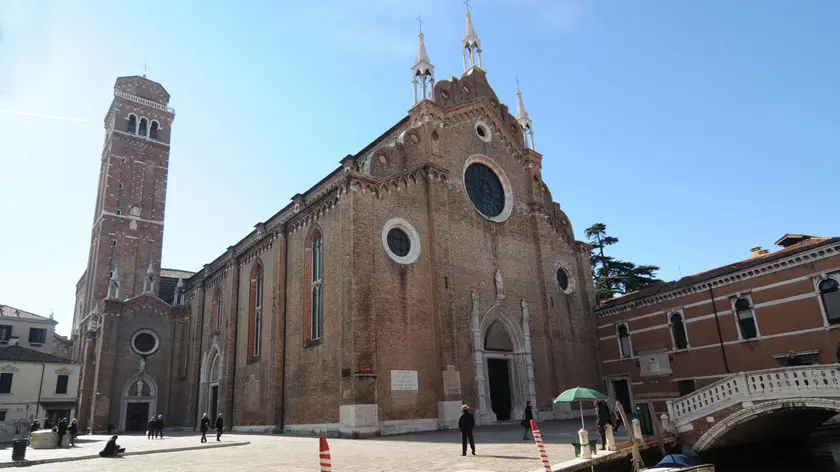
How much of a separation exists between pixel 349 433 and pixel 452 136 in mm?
14535

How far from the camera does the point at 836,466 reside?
46.3 ft

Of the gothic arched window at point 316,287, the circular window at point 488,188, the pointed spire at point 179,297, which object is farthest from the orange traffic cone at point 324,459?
the pointed spire at point 179,297

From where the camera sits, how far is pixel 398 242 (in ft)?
74.0

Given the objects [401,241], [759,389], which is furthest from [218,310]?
[759,389]

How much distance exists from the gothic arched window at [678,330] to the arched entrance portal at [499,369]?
24.7 feet

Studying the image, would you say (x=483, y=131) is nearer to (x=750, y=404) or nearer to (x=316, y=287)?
(x=316, y=287)

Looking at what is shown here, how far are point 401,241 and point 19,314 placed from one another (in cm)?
4096

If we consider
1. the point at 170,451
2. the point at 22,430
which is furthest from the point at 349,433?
the point at 22,430

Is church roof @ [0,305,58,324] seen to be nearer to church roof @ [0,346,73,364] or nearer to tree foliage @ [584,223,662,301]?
church roof @ [0,346,73,364]

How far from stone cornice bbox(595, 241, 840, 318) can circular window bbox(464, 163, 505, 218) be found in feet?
27.4

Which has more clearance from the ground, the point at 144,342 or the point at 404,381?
the point at 144,342

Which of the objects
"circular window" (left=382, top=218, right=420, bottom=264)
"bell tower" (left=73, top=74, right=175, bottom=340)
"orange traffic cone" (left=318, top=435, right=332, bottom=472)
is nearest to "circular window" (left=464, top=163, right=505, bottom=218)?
"circular window" (left=382, top=218, right=420, bottom=264)

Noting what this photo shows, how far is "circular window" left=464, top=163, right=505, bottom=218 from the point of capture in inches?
1045

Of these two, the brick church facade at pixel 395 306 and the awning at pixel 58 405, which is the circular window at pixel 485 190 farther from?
the awning at pixel 58 405
